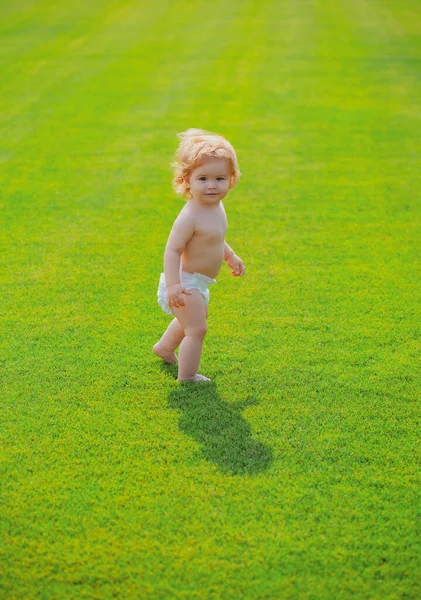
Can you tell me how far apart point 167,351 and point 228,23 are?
15465mm

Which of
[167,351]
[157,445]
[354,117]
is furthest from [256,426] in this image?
[354,117]

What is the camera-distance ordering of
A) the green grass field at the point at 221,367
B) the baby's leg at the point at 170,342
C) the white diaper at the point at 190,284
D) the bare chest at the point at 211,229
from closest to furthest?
1. the green grass field at the point at 221,367
2. the bare chest at the point at 211,229
3. the white diaper at the point at 190,284
4. the baby's leg at the point at 170,342

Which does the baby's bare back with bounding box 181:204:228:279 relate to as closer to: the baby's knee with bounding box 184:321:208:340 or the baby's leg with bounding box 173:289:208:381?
the baby's leg with bounding box 173:289:208:381

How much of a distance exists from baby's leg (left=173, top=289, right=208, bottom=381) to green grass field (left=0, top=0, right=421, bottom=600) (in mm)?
161

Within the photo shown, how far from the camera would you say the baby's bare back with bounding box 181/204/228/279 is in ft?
13.5

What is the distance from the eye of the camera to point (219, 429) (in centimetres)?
383

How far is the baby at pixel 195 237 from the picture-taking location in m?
4.03

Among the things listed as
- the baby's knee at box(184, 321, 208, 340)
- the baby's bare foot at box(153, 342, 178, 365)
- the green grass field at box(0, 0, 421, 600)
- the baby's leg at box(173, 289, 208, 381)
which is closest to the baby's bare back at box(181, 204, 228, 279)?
the baby's leg at box(173, 289, 208, 381)

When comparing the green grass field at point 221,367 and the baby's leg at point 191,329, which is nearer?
the green grass field at point 221,367

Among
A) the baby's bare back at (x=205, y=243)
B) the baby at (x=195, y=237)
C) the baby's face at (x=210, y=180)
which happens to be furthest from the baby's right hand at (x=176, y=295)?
the baby's face at (x=210, y=180)

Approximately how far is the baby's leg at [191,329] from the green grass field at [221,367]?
0.53 feet

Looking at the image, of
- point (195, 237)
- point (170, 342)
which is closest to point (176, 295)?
point (195, 237)

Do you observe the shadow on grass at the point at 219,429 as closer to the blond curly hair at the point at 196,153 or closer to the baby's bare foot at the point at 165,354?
the baby's bare foot at the point at 165,354

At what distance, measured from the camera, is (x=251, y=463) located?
3.55 metres
